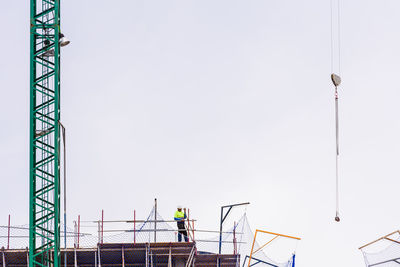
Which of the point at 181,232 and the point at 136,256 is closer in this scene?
the point at 181,232

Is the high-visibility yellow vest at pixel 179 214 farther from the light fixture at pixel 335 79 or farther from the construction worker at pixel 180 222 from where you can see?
the light fixture at pixel 335 79

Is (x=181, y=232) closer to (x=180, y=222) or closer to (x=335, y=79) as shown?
(x=180, y=222)

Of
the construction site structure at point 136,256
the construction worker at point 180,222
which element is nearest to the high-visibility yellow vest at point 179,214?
the construction worker at point 180,222

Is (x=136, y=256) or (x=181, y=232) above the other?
(x=181, y=232)

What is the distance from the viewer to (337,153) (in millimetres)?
41219

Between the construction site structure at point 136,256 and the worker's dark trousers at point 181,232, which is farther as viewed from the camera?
the worker's dark trousers at point 181,232

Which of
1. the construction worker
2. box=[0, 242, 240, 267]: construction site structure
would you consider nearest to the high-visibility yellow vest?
the construction worker

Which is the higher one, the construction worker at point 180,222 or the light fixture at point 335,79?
the light fixture at point 335,79

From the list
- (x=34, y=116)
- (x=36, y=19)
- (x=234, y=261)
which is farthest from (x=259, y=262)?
(x=36, y=19)

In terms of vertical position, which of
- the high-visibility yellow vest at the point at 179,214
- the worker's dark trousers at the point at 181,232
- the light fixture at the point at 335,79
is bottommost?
the worker's dark trousers at the point at 181,232

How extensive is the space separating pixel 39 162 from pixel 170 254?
10.1 m

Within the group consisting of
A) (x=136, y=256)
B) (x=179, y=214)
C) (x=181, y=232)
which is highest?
(x=179, y=214)

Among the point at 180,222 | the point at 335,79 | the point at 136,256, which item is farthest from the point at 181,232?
the point at 335,79

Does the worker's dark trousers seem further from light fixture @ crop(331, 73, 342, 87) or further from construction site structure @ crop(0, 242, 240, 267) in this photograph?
light fixture @ crop(331, 73, 342, 87)
